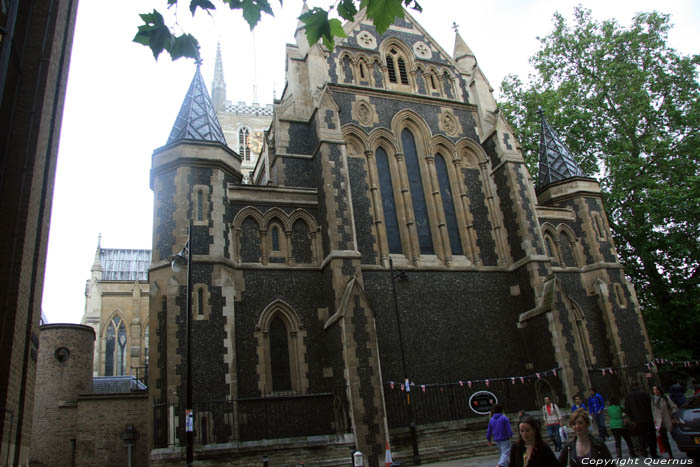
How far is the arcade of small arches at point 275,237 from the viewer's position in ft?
54.2

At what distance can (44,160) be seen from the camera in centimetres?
816

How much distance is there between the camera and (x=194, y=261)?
15.0m

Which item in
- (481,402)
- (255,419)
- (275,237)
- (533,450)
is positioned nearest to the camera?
(533,450)

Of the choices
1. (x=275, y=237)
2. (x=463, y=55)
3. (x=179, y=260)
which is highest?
(x=463, y=55)

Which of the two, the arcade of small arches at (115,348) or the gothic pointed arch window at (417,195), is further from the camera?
the arcade of small arches at (115,348)

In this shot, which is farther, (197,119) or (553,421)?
(197,119)

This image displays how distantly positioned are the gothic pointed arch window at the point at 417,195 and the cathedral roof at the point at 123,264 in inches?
1215

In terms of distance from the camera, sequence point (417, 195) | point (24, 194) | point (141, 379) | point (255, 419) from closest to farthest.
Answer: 1. point (24, 194)
2. point (255, 419)
3. point (417, 195)
4. point (141, 379)

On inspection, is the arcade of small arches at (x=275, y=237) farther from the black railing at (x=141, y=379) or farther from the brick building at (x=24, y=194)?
the brick building at (x=24, y=194)

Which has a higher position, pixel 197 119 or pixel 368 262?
pixel 197 119

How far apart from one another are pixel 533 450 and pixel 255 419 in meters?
10.9

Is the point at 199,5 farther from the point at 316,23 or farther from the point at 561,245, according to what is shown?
the point at 561,245

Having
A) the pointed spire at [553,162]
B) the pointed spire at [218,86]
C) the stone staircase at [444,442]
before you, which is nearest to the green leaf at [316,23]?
the stone staircase at [444,442]

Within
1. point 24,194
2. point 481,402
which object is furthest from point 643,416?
point 24,194
